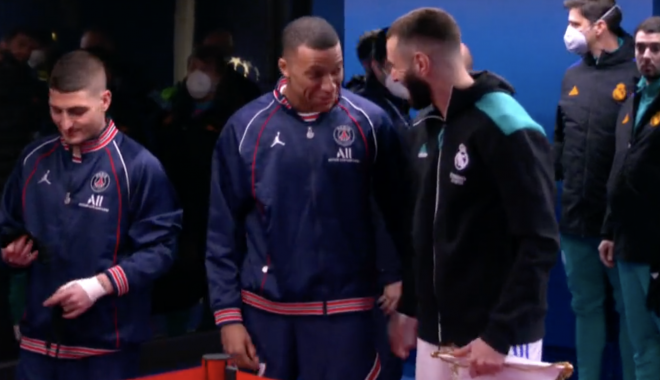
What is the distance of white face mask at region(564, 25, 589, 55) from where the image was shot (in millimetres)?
4340

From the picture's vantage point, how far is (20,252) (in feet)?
8.66

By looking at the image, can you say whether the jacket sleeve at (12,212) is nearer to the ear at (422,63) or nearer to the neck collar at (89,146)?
the neck collar at (89,146)

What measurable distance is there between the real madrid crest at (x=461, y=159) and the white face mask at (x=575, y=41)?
2.38 meters

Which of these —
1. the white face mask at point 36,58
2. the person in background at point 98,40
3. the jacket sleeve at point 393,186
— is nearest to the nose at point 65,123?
the jacket sleeve at point 393,186

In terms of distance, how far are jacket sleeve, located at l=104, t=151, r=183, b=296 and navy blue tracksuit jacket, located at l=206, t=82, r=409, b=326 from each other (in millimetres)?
155

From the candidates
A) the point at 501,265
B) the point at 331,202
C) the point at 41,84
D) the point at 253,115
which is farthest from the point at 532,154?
the point at 41,84

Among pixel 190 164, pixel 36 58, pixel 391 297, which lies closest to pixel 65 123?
pixel 391 297

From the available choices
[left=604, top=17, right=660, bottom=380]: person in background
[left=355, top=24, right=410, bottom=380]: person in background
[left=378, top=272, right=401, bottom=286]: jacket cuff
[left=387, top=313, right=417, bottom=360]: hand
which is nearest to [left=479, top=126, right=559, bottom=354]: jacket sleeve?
[left=387, top=313, right=417, bottom=360]: hand

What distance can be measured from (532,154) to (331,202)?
706 mm

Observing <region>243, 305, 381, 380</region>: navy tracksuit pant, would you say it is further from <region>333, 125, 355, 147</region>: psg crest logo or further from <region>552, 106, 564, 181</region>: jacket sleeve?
<region>552, 106, 564, 181</region>: jacket sleeve

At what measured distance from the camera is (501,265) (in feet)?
7.18

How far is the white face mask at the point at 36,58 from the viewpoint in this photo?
13.5 ft

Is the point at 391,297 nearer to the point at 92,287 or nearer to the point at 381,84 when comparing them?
the point at 92,287

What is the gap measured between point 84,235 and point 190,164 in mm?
1971
